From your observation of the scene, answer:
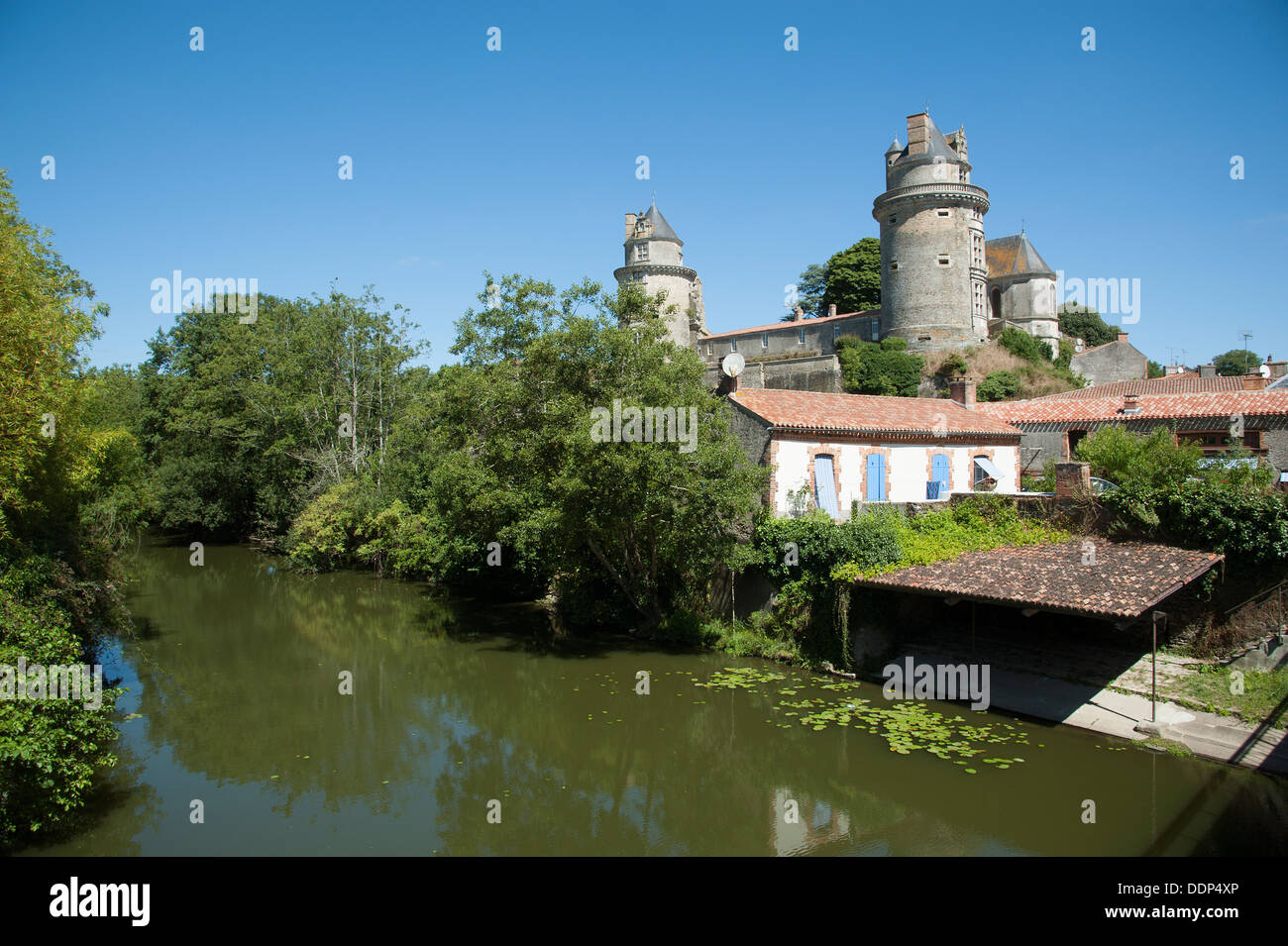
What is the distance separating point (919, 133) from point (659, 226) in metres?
18.3

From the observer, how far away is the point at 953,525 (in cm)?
1888

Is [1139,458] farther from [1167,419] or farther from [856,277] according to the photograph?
[856,277]

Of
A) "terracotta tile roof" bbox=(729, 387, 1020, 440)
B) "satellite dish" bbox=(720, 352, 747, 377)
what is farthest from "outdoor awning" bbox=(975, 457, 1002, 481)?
"satellite dish" bbox=(720, 352, 747, 377)

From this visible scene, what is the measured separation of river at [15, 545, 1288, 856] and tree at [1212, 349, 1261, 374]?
84.5 meters

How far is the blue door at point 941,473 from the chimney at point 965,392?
4322mm

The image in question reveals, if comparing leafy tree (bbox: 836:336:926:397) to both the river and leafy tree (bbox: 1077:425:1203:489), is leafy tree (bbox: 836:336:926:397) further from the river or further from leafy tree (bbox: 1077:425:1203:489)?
the river

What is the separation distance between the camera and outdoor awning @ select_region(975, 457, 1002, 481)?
24.4 m

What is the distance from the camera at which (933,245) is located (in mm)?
48906

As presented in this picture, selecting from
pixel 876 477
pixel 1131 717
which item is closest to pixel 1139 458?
pixel 876 477
